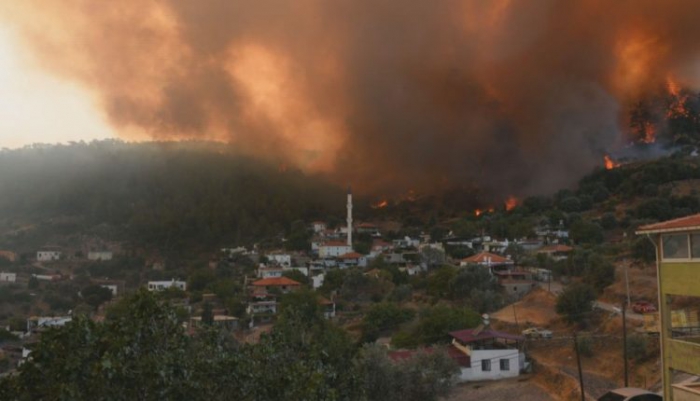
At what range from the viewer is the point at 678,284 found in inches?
377

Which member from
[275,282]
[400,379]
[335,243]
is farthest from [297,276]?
[400,379]

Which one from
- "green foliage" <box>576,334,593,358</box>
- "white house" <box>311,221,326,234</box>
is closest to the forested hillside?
"white house" <box>311,221,326,234</box>

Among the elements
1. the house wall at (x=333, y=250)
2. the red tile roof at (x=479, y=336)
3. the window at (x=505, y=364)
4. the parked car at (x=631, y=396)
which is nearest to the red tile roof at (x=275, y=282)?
the house wall at (x=333, y=250)

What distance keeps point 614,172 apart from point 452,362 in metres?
58.5

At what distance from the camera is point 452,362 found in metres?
19.5

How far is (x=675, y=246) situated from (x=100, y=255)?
225 feet

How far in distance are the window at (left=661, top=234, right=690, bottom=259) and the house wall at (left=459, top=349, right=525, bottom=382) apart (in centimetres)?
1334

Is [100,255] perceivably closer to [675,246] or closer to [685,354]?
[675,246]

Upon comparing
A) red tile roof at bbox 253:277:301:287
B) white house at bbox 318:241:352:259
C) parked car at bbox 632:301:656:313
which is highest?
white house at bbox 318:241:352:259

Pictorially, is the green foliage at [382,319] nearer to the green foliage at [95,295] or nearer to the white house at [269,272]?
the white house at [269,272]

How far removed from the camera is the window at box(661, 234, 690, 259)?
9.62 metres

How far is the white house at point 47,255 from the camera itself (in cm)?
6600

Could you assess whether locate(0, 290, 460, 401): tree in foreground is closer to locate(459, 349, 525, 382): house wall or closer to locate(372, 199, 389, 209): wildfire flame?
locate(459, 349, 525, 382): house wall

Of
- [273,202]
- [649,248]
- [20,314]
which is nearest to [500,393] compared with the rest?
[649,248]
